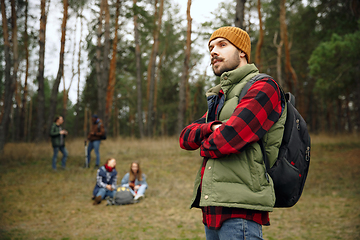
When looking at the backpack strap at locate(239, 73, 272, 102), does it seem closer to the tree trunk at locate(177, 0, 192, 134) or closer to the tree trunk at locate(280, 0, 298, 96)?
the tree trunk at locate(177, 0, 192, 134)

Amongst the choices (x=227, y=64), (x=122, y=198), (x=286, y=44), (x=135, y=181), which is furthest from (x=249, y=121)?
(x=286, y=44)

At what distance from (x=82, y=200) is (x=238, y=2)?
819 cm

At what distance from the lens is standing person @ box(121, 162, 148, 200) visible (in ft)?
26.3

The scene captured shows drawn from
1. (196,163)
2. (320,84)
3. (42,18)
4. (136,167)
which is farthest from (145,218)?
(42,18)

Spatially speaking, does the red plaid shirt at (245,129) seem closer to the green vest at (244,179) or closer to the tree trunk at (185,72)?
the green vest at (244,179)

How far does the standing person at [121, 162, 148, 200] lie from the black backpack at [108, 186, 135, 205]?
316mm

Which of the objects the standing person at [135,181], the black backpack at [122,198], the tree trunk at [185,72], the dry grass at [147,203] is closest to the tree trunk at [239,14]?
the tree trunk at [185,72]

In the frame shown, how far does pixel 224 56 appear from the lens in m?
1.81

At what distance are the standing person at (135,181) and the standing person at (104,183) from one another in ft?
1.26

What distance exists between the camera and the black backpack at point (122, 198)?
7.50 m

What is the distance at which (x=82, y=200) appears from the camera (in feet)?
25.7

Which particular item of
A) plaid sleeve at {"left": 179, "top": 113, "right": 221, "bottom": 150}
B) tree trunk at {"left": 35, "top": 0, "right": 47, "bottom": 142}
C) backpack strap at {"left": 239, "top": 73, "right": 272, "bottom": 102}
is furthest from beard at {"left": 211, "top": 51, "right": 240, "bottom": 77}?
tree trunk at {"left": 35, "top": 0, "right": 47, "bottom": 142}

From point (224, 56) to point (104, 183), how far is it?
676 cm

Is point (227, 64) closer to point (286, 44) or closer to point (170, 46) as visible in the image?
point (286, 44)
